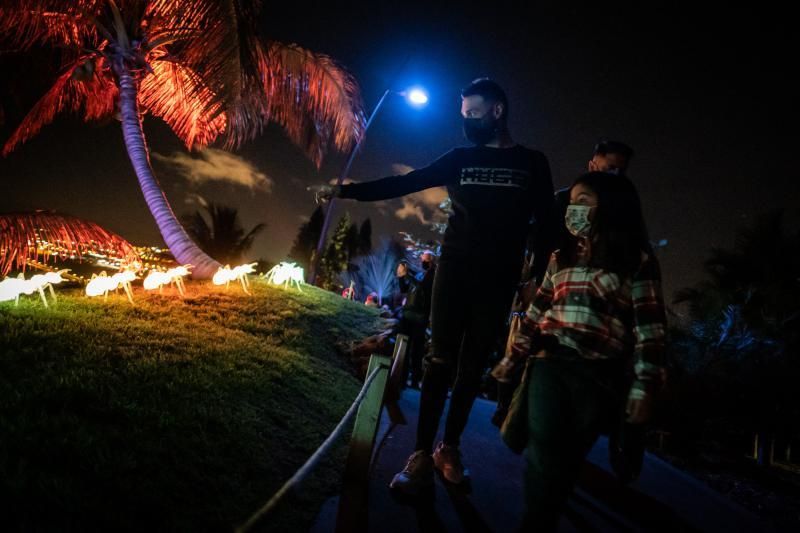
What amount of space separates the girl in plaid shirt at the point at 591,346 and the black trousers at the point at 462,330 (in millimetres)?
427

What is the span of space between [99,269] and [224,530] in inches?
259

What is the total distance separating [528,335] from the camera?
1.98 metres

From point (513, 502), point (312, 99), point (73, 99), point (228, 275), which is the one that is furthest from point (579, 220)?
point (73, 99)

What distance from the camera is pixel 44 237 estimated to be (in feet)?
18.0

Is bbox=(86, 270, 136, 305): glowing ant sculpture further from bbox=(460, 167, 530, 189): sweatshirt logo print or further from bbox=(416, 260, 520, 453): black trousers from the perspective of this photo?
bbox=(460, 167, 530, 189): sweatshirt logo print

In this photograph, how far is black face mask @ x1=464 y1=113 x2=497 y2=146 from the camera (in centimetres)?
254

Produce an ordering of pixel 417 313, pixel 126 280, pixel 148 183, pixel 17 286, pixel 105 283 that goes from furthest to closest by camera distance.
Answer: pixel 148 183 → pixel 417 313 → pixel 126 280 → pixel 105 283 → pixel 17 286

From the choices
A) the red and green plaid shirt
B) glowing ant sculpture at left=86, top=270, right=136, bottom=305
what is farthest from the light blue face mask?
glowing ant sculpture at left=86, top=270, right=136, bottom=305

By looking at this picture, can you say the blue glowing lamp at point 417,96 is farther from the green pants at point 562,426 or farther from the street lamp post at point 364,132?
the green pants at point 562,426

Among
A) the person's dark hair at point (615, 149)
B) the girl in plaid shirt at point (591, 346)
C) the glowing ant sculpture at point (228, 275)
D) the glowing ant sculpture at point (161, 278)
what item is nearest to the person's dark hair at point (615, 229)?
the girl in plaid shirt at point (591, 346)

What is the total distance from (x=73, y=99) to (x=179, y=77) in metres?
2.23

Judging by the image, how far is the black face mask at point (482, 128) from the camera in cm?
254

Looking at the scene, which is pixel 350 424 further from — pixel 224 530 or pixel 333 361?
pixel 333 361

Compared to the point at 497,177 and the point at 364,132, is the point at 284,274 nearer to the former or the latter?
the point at 364,132
